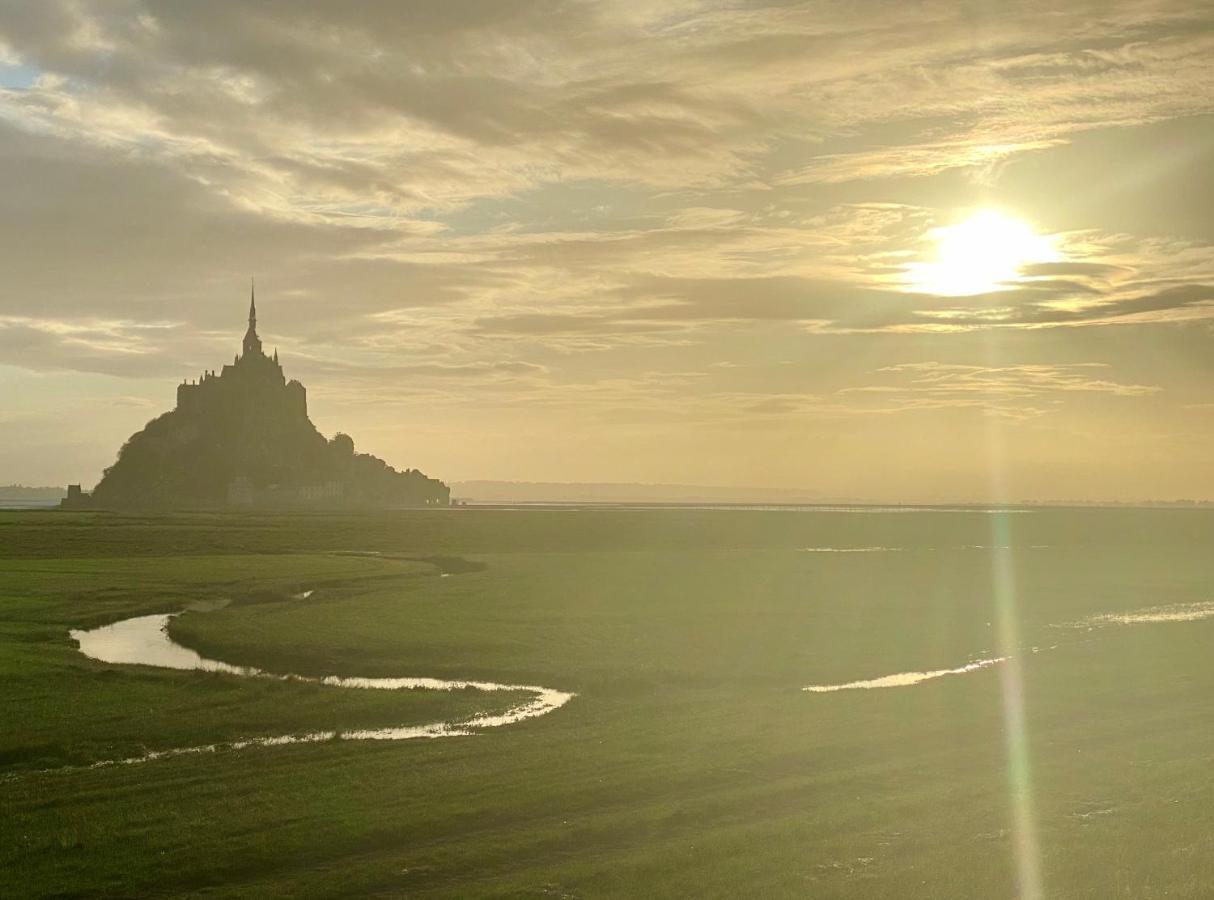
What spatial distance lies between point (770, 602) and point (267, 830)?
4938cm

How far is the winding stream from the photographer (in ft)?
106

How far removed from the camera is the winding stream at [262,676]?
32406 millimetres

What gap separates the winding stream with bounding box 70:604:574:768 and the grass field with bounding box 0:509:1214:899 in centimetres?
88

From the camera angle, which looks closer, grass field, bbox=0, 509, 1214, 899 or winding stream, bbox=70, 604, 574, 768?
grass field, bbox=0, 509, 1214, 899

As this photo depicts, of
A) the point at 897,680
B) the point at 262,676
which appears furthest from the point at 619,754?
the point at 262,676

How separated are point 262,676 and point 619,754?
60.7 feet

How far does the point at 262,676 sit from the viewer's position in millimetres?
43281

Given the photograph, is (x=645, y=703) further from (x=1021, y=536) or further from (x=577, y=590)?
(x=1021, y=536)

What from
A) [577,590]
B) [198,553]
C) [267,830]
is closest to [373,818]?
[267,830]

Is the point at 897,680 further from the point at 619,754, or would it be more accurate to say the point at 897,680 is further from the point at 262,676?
the point at 262,676

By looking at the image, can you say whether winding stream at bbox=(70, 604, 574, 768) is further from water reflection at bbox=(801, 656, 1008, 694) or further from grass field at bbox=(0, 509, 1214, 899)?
water reflection at bbox=(801, 656, 1008, 694)

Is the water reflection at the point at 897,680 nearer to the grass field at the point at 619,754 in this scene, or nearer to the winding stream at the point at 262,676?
the grass field at the point at 619,754

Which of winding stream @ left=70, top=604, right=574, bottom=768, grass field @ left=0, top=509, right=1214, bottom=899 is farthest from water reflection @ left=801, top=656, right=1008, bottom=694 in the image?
winding stream @ left=70, top=604, right=574, bottom=768

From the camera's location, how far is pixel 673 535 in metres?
159
